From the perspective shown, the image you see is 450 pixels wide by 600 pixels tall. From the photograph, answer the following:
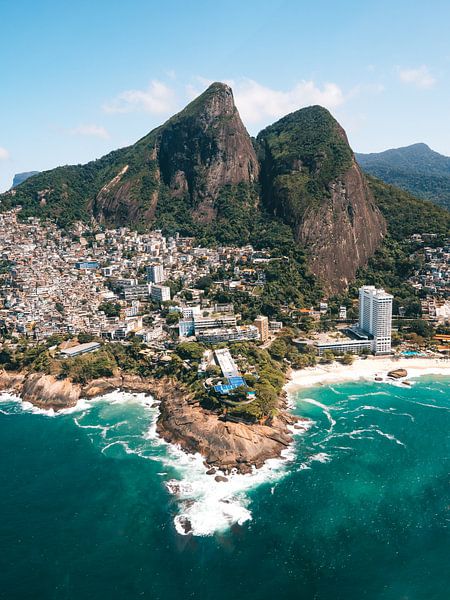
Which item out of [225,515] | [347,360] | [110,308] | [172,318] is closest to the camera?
[225,515]

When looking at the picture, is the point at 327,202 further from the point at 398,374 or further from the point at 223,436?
the point at 223,436

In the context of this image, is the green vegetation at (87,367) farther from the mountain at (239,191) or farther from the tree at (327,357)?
the mountain at (239,191)

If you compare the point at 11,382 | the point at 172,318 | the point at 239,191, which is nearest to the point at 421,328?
the point at 172,318

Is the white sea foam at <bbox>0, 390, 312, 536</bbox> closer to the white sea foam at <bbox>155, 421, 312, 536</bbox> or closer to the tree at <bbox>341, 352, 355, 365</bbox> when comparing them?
the white sea foam at <bbox>155, 421, 312, 536</bbox>

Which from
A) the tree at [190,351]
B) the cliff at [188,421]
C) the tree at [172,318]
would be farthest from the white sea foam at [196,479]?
the tree at [172,318]

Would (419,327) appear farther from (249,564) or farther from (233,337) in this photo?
(249,564)

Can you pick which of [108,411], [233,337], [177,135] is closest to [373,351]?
[233,337]

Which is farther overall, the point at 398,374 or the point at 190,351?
the point at 398,374
